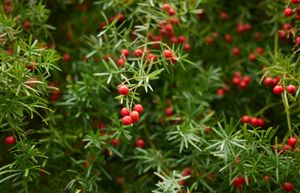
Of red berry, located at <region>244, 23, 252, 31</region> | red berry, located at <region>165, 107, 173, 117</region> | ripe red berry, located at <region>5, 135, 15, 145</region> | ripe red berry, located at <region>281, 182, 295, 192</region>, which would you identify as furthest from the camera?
red berry, located at <region>244, 23, 252, 31</region>

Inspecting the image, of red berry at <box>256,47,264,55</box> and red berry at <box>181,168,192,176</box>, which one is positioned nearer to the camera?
red berry at <box>181,168,192,176</box>

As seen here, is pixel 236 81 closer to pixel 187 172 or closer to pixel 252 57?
pixel 252 57

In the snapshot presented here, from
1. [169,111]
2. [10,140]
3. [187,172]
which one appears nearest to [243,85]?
[169,111]

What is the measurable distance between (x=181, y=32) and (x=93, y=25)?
45 centimetres

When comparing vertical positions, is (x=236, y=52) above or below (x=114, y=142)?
above

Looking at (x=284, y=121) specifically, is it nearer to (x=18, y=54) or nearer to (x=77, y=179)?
(x=77, y=179)

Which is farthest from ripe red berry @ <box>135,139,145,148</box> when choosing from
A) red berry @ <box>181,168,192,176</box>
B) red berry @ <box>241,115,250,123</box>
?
red berry @ <box>241,115,250,123</box>

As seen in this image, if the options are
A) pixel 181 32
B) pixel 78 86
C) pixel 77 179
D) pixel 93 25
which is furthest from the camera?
pixel 93 25

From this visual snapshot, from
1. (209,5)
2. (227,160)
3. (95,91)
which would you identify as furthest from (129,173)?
(209,5)

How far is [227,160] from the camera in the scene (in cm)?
168

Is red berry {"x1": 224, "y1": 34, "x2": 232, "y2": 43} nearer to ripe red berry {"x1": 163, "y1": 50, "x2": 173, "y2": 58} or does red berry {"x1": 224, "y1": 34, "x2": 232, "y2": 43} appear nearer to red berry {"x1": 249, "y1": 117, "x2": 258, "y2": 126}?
red berry {"x1": 249, "y1": 117, "x2": 258, "y2": 126}

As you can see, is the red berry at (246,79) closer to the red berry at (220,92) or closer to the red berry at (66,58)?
the red berry at (220,92)

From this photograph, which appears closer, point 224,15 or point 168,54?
point 168,54

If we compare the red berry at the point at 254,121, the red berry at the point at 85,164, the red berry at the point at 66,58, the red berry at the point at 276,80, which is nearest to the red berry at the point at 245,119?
the red berry at the point at 254,121
